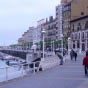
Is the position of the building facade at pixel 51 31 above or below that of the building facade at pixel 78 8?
below

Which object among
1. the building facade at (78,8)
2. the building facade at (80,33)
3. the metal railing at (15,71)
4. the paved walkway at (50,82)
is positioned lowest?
the paved walkway at (50,82)

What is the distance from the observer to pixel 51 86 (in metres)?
15.5

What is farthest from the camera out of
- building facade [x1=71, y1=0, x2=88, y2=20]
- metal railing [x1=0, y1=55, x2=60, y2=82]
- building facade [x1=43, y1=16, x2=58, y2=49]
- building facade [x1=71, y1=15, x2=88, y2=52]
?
building facade [x1=43, y1=16, x2=58, y2=49]

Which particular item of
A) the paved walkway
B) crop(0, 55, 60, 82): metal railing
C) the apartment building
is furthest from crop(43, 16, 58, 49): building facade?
the paved walkway

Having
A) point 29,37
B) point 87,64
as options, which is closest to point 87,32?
point 87,64

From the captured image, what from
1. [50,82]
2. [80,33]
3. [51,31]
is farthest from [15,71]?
[51,31]

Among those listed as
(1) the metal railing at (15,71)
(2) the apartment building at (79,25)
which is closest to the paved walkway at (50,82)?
(1) the metal railing at (15,71)

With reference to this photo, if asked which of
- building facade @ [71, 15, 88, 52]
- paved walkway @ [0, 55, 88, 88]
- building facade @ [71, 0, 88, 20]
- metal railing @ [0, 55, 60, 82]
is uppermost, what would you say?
building facade @ [71, 0, 88, 20]

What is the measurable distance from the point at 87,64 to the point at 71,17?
8191 centimetres

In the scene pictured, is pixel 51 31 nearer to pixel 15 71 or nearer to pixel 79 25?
pixel 79 25

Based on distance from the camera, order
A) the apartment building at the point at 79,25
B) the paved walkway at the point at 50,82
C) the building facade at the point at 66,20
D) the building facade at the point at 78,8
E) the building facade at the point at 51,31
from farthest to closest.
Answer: the building facade at the point at 51,31, the building facade at the point at 66,20, the building facade at the point at 78,8, the apartment building at the point at 79,25, the paved walkway at the point at 50,82

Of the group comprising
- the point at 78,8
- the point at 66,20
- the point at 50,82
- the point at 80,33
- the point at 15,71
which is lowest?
the point at 50,82

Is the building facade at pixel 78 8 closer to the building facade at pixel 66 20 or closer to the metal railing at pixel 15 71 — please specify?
the building facade at pixel 66 20

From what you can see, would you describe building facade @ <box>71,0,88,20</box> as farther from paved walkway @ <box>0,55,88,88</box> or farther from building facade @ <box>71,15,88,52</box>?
paved walkway @ <box>0,55,88,88</box>
